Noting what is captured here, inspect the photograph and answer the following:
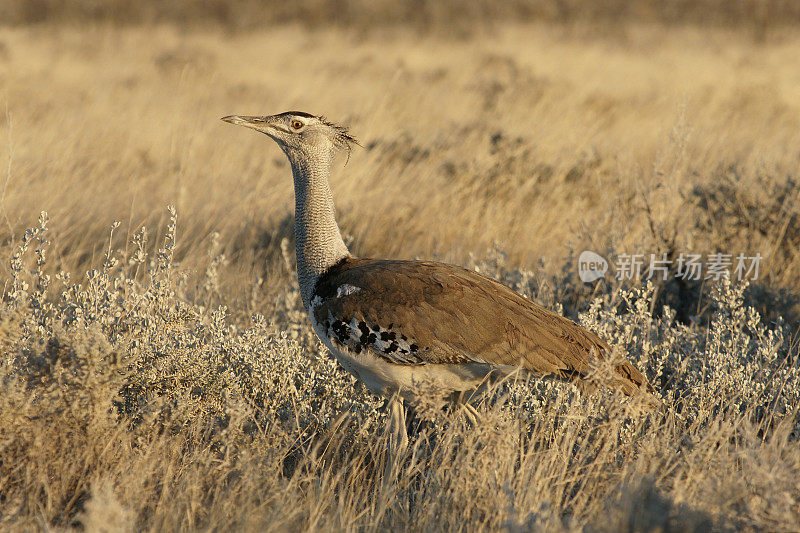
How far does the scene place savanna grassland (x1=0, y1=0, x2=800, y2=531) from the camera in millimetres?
2604

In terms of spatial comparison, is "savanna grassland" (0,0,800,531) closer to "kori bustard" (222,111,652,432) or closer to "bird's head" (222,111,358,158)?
"kori bustard" (222,111,652,432)

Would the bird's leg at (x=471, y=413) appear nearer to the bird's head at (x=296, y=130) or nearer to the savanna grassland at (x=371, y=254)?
the savanna grassland at (x=371, y=254)

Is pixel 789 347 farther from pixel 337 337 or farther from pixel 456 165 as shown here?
pixel 456 165

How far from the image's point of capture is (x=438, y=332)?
304cm

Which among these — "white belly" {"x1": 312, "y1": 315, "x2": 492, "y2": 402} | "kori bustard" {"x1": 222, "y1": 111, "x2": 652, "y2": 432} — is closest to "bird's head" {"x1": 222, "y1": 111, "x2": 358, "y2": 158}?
"kori bustard" {"x1": 222, "y1": 111, "x2": 652, "y2": 432}

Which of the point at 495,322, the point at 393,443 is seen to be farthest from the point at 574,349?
the point at 393,443

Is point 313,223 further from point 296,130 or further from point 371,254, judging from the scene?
point 371,254

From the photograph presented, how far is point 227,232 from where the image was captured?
536 cm

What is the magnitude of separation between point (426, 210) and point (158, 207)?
1826 millimetres

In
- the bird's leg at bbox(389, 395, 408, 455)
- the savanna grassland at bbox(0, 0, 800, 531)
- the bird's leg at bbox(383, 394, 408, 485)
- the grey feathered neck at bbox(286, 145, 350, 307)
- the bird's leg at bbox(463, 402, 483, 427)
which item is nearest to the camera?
the savanna grassland at bbox(0, 0, 800, 531)

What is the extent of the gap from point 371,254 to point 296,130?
76.3 inches

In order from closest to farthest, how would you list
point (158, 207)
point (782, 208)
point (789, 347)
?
1. point (789, 347)
2. point (782, 208)
3. point (158, 207)

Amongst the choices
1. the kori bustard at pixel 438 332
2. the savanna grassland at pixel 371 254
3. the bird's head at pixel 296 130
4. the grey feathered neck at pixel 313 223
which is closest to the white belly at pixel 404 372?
the kori bustard at pixel 438 332

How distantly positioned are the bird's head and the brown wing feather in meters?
0.64
